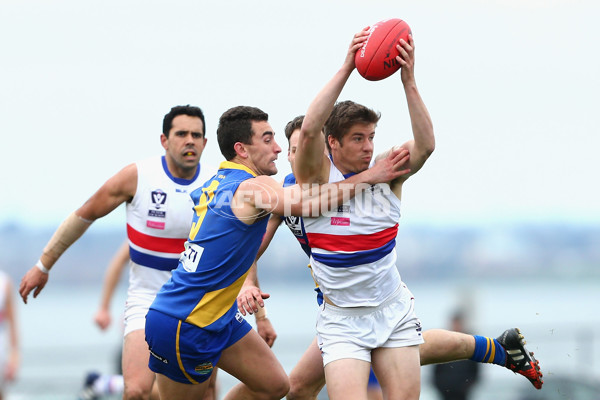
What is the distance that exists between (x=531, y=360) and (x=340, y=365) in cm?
229

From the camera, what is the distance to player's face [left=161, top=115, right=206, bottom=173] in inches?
305

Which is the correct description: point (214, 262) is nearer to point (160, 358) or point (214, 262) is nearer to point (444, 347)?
point (160, 358)

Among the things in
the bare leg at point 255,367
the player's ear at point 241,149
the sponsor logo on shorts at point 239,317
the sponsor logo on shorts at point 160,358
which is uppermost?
the player's ear at point 241,149

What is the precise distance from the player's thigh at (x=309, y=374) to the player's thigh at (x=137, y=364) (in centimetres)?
134

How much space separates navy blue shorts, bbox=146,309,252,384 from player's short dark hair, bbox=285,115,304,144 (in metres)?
1.69

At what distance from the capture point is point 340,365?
574 cm

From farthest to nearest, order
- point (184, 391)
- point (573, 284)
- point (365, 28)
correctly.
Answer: point (573, 284), point (184, 391), point (365, 28)

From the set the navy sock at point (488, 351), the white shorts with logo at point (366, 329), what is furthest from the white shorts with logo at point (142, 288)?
the navy sock at point (488, 351)

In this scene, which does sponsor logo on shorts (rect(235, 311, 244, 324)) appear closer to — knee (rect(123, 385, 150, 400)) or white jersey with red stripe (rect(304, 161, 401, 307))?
white jersey with red stripe (rect(304, 161, 401, 307))

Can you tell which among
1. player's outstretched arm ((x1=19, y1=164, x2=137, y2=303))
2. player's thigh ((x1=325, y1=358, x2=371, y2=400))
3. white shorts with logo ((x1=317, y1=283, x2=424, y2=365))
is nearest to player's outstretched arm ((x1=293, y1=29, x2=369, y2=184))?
white shorts with logo ((x1=317, y1=283, x2=424, y2=365))

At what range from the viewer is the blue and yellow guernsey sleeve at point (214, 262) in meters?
5.90

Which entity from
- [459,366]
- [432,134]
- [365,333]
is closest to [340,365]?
[365,333]

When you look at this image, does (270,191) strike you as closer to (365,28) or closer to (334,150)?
(334,150)

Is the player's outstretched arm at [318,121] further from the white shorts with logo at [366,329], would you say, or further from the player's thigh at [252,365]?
the player's thigh at [252,365]
